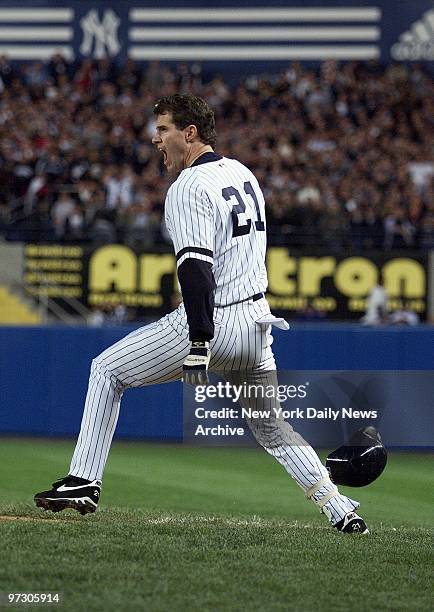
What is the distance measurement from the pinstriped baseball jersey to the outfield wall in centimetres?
657

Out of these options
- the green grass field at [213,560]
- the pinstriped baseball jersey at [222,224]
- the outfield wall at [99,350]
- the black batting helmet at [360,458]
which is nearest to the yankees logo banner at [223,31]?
the outfield wall at [99,350]

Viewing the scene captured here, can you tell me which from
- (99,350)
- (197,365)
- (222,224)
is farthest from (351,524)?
(99,350)

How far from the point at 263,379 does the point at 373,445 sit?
58cm

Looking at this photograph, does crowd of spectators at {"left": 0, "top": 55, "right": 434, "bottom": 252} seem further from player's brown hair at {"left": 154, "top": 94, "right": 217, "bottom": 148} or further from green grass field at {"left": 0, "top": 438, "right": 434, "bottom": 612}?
player's brown hair at {"left": 154, "top": 94, "right": 217, "bottom": 148}

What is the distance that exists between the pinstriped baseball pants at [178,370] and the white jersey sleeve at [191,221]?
34 cm

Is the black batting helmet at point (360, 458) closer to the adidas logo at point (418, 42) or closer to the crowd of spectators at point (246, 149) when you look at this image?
the crowd of spectators at point (246, 149)

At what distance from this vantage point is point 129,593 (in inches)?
162

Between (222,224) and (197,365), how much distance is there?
0.67 metres

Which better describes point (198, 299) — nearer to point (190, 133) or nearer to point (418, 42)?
point (190, 133)

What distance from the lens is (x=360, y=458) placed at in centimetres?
541

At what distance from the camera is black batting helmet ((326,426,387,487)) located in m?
5.42

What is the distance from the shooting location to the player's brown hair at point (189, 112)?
542 cm

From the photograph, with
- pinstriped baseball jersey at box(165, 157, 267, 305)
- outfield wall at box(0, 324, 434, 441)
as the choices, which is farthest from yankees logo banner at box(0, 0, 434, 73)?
pinstriped baseball jersey at box(165, 157, 267, 305)

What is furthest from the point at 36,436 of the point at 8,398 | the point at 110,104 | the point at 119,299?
the point at 110,104
